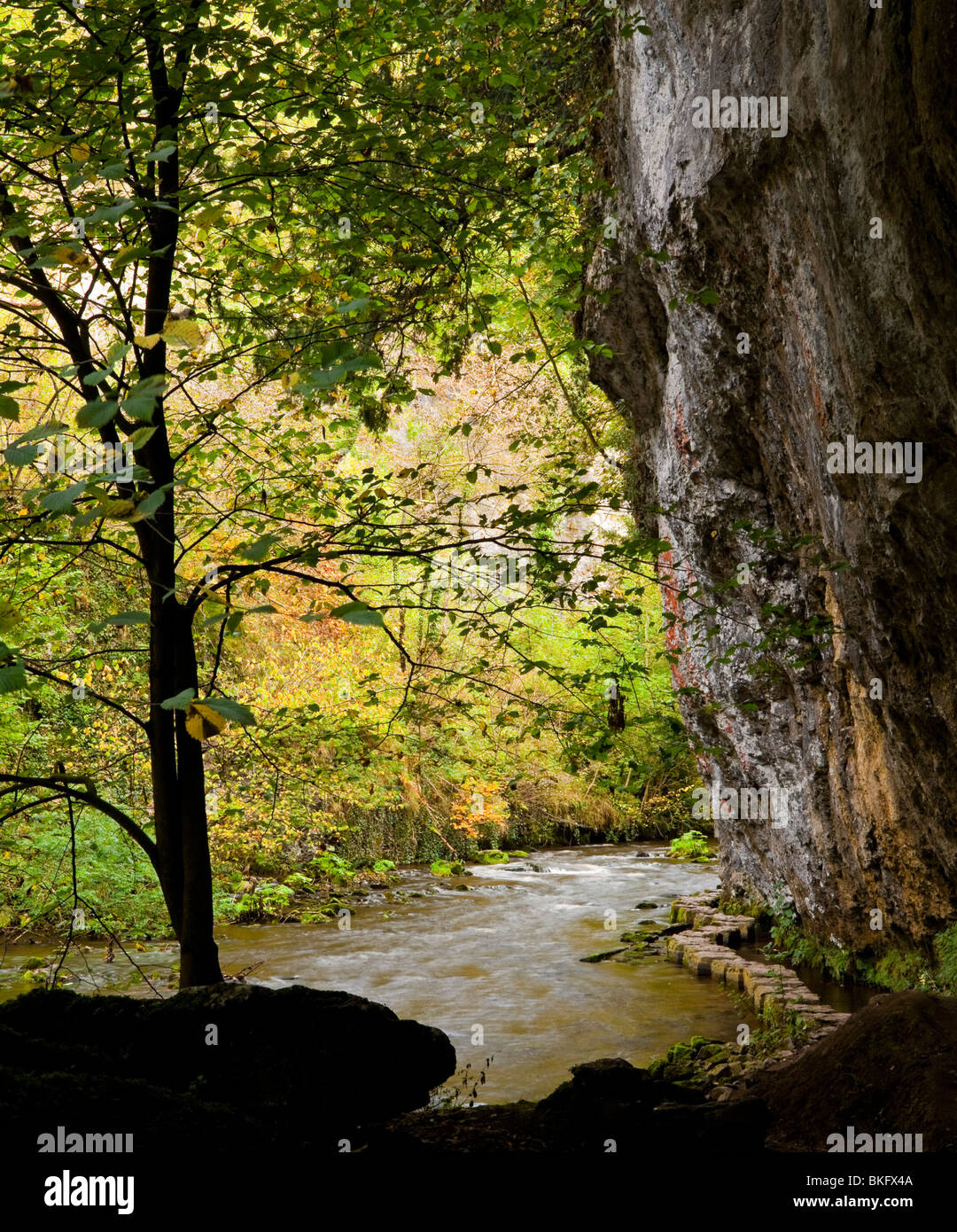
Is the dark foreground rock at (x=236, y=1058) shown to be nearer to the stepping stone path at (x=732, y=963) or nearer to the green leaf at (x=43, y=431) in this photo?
the green leaf at (x=43, y=431)

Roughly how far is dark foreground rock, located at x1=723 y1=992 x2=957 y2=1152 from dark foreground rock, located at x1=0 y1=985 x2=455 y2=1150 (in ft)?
6.99

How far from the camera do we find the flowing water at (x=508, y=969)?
9203 mm

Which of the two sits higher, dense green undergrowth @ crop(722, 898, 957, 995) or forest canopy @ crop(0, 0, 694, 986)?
forest canopy @ crop(0, 0, 694, 986)

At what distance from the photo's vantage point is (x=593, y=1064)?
17.3 feet

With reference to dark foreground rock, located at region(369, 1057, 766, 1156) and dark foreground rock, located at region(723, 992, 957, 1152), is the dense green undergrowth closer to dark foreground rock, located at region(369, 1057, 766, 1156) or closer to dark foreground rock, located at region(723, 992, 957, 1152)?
dark foreground rock, located at region(723, 992, 957, 1152)

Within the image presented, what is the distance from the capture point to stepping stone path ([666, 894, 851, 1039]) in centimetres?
902

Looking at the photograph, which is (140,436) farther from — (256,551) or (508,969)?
(508,969)

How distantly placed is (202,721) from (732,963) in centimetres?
1039

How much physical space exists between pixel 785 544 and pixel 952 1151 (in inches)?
125

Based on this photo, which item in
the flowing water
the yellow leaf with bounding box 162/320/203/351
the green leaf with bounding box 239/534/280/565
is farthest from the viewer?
the flowing water

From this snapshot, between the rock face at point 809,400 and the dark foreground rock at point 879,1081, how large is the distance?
219 centimetres

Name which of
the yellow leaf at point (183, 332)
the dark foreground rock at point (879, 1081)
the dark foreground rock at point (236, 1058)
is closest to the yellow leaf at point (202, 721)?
the yellow leaf at point (183, 332)

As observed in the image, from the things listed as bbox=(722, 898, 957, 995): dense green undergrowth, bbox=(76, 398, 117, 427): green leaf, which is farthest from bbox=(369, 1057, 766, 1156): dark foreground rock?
bbox=(76, 398, 117, 427): green leaf
